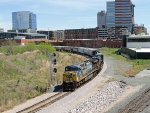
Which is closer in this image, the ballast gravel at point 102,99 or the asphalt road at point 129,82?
the ballast gravel at point 102,99

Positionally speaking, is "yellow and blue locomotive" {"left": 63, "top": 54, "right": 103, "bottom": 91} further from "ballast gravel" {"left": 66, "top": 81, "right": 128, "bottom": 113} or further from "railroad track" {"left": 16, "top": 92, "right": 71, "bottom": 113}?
"ballast gravel" {"left": 66, "top": 81, "right": 128, "bottom": 113}

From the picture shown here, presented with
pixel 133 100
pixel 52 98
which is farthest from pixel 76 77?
pixel 133 100

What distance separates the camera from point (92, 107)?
3238 centimetres

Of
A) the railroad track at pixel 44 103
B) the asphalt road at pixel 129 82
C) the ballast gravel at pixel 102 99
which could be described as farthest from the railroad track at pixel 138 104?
the railroad track at pixel 44 103

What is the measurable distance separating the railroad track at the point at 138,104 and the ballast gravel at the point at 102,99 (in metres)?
2.18

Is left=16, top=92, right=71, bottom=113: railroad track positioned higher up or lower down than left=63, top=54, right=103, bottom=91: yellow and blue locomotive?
lower down

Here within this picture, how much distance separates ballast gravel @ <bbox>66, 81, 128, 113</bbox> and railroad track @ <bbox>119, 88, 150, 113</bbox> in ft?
7.14

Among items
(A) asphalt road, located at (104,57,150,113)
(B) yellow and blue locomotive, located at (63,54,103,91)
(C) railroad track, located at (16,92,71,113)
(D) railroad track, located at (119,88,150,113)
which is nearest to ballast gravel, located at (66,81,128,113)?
(A) asphalt road, located at (104,57,150,113)

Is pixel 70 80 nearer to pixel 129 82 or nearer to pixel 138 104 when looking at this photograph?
pixel 138 104

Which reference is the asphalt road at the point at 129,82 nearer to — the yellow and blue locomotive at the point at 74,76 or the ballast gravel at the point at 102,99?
the ballast gravel at the point at 102,99

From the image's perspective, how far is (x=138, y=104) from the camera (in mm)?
33031

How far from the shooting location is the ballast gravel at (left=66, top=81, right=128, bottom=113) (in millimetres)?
31525

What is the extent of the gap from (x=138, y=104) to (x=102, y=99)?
15.1 feet

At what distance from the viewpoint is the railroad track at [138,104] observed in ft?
99.6
